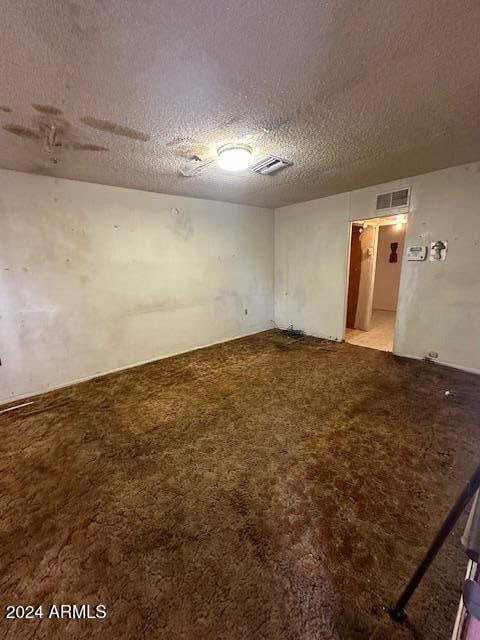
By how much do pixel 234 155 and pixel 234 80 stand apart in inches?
33.4

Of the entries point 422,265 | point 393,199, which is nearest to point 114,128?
point 393,199

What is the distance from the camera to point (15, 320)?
8.92 feet

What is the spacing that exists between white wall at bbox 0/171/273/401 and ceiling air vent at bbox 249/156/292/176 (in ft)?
4.62

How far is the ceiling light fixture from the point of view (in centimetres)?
219

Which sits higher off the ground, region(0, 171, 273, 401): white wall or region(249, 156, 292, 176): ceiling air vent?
region(249, 156, 292, 176): ceiling air vent

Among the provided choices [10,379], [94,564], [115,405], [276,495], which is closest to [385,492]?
[276,495]

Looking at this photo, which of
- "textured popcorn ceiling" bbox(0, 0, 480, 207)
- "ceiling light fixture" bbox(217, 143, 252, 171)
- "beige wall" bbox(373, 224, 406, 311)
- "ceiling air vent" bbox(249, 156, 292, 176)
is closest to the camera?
"textured popcorn ceiling" bbox(0, 0, 480, 207)

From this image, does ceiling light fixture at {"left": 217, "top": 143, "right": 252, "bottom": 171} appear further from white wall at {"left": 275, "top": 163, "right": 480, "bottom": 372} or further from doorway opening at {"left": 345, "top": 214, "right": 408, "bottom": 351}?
doorway opening at {"left": 345, "top": 214, "right": 408, "bottom": 351}

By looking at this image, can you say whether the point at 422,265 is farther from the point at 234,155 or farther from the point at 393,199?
the point at 234,155

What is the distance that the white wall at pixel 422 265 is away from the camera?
2945 millimetres

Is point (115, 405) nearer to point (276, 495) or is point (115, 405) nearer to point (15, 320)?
point (15, 320)

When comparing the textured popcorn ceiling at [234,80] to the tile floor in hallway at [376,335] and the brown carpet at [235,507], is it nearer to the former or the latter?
the brown carpet at [235,507]

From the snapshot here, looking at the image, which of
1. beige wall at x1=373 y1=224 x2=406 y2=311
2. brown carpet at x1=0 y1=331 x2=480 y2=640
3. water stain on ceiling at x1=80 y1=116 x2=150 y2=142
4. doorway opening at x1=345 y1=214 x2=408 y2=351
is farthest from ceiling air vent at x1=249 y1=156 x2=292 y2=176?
beige wall at x1=373 y1=224 x2=406 y2=311

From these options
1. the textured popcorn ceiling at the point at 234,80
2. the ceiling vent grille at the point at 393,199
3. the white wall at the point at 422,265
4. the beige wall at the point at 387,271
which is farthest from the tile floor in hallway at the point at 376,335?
the textured popcorn ceiling at the point at 234,80
